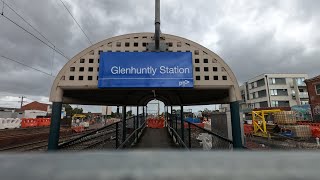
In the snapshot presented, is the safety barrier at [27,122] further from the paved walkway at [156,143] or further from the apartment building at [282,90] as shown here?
the apartment building at [282,90]

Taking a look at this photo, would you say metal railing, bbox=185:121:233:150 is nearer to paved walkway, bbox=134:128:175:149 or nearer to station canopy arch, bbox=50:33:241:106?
station canopy arch, bbox=50:33:241:106

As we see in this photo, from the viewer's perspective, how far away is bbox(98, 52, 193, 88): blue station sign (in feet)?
13.9

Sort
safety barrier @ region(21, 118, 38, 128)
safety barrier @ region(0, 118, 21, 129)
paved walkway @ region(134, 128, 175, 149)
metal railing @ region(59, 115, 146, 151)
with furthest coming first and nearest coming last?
safety barrier @ region(21, 118, 38, 128)
safety barrier @ region(0, 118, 21, 129)
paved walkway @ region(134, 128, 175, 149)
metal railing @ region(59, 115, 146, 151)

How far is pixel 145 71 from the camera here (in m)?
4.28

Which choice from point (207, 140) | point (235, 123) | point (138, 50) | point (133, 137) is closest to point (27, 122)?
point (133, 137)

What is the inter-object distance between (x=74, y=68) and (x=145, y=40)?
6.07 feet

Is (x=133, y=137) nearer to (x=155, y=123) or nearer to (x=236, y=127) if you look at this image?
(x=236, y=127)

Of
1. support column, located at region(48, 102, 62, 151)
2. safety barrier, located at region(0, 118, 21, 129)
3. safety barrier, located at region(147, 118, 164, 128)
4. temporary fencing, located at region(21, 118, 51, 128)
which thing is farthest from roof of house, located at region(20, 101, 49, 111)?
support column, located at region(48, 102, 62, 151)

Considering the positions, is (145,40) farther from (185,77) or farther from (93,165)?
(93,165)

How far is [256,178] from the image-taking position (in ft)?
2.02

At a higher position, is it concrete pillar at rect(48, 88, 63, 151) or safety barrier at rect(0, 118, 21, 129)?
concrete pillar at rect(48, 88, 63, 151)

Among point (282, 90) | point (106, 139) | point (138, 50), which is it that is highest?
point (282, 90)

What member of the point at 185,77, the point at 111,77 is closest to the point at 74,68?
the point at 111,77

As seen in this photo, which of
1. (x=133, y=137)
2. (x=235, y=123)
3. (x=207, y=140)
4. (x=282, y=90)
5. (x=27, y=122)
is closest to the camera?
(x=235, y=123)
